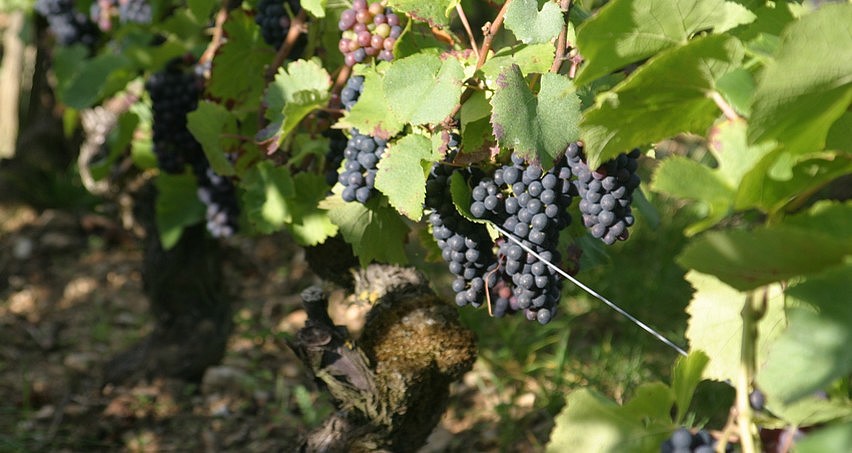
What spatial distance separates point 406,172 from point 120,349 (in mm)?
2235

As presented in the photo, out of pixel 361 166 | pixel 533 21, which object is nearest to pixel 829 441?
pixel 533 21

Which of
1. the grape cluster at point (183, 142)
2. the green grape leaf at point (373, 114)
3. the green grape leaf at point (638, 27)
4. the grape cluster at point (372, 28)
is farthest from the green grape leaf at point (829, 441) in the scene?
the grape cluster at point (183, 142)

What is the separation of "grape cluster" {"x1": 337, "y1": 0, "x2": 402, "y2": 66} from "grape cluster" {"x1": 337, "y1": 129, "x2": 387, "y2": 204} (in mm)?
153

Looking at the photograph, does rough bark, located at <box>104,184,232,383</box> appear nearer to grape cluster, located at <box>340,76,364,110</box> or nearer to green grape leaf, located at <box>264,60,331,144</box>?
green grape leaf, located at <box>264,60,331,144</box>

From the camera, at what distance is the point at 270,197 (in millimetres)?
2086

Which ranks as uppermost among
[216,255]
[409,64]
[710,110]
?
[710,110]

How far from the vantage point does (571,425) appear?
1.13m

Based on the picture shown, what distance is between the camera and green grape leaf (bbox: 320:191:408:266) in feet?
6.12

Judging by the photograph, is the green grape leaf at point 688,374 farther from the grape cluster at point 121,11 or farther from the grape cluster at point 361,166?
the grape cluster at point 121,11

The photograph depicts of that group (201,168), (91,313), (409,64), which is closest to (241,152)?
(201,168)

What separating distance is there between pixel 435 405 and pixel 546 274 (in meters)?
0.62

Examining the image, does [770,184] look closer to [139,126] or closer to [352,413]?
[352,413]

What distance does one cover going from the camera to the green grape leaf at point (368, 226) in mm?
1865

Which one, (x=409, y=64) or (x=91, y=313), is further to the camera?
(x=91, y=313)
